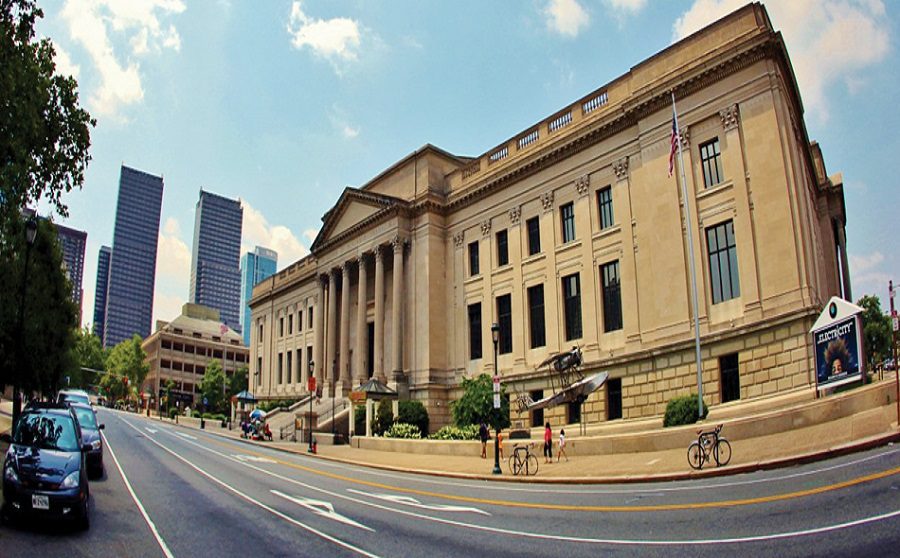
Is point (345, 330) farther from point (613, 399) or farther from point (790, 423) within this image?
point (790, 423)

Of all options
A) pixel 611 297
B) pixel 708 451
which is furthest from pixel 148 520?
pixel 611 297

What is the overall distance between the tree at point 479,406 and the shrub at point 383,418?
7767mm

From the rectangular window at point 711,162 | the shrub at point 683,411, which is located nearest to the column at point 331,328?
the shrub at point 683,411

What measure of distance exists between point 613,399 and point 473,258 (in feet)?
52.9

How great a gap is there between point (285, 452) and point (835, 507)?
3129 cm

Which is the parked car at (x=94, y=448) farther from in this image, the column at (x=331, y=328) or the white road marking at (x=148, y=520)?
the column at (x=331, y=328)

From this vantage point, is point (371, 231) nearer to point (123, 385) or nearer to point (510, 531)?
point (510, 531)

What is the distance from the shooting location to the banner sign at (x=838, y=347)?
20109mm

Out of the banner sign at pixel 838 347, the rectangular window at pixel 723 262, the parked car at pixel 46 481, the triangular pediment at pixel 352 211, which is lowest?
the parked car at pixel 46 481

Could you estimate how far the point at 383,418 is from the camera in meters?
41.8

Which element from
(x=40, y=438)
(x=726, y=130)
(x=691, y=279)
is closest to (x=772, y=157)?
(x=726, y=130)

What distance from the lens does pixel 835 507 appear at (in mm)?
10570

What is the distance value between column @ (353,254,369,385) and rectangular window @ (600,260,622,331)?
70.7 feet

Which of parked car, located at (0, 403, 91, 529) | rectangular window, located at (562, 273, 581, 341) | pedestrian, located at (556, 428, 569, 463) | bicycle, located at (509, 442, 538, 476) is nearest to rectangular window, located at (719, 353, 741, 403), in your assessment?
pedestrian, located at (556, 428, 569, 463)
